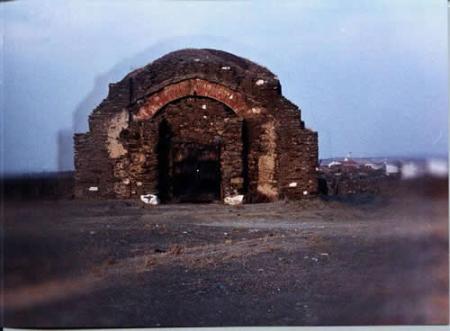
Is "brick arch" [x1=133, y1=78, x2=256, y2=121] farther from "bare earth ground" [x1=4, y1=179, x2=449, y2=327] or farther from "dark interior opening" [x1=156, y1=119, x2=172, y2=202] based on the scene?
"bare earth ground" [x1=4, y1=179, x2=449, y2=327]

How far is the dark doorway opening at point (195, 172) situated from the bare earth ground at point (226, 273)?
3.08m

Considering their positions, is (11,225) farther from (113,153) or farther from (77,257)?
(113,153)

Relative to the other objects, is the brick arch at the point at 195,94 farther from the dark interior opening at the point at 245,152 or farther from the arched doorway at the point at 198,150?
the dark interior opening at the point at 245,152

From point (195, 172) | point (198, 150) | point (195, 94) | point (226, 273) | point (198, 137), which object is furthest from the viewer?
point (195, 94)

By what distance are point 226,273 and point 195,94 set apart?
6.28 meters

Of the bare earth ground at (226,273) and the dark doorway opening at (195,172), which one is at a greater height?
the dark doorway opening at (195,172)

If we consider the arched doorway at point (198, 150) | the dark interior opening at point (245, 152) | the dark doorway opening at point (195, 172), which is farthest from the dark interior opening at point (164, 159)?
the dark interior opening at point (245, 152)

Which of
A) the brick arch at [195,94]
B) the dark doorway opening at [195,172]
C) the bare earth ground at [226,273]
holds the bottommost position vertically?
the bare earth ground at [226,273]

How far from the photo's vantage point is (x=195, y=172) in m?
11.3

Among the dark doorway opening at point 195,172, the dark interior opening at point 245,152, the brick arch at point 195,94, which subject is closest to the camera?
the dark doorway opening at point 195,172

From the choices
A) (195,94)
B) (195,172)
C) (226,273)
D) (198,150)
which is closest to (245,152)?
(198,150)

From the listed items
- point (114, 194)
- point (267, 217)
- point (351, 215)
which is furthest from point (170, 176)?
point (351, 215)

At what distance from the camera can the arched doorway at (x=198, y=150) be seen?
1110 centimetres

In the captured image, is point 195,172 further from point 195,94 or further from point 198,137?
point 195,94
